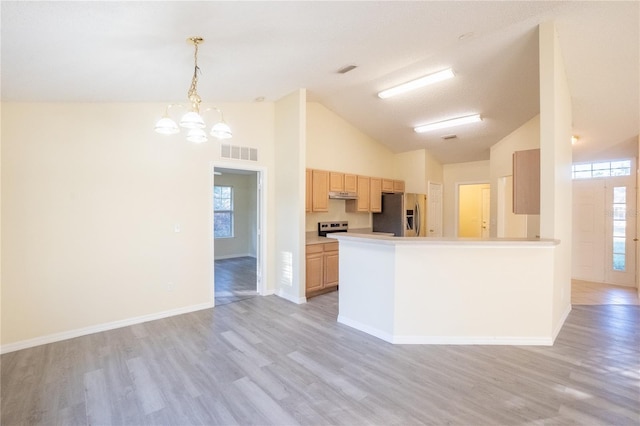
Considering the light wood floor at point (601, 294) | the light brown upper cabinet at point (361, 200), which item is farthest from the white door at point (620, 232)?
the light brown upper cabinet at point (361, 200)

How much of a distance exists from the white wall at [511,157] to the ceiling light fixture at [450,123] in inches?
36.5

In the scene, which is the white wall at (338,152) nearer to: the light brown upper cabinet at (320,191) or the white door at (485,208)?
the light brown upper cabinet at (320,191)

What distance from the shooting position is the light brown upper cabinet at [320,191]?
16.5 ft

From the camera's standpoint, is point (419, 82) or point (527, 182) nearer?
point (527, 182)

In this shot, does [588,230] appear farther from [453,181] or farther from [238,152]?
[238,152]

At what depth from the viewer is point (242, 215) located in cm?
870

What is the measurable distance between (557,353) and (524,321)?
0.35 meters

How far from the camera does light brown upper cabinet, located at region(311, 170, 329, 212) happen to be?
16.5 ft

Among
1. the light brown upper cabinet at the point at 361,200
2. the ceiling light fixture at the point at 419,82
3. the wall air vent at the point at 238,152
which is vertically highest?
the ceiling light fixture at the point at 419,82

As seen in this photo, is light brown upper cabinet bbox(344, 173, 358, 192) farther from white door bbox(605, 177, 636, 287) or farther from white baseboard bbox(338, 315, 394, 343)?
white door bbox(605, 177, 636, 287)

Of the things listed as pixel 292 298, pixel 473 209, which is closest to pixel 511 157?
pixel 473 209

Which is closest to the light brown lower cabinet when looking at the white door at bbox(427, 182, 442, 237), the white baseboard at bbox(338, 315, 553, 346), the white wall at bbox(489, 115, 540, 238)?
the white baseboard at bbox(338, 315, 553, 346)

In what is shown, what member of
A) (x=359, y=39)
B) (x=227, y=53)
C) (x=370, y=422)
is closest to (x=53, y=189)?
(x=227, y=53)

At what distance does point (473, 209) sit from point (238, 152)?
6925 millimetres
